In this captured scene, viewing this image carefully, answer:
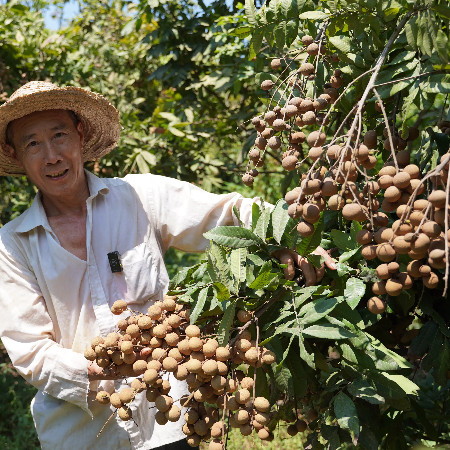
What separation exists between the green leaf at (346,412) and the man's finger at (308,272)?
249 millimetres

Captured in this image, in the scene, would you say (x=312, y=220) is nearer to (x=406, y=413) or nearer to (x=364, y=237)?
(x=364, y=237)

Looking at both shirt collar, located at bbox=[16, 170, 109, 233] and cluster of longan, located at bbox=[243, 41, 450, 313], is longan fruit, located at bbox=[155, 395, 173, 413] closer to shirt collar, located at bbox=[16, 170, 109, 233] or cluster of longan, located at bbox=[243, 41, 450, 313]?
cluster of longan, located at bbox=[243, 41, 450, 313]

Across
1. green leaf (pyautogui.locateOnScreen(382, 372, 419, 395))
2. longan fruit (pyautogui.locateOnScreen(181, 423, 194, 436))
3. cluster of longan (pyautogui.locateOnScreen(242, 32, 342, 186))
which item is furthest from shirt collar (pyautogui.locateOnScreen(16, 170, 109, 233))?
green leaf (pyautogui.locateOnScreen(382, 372, 419, 395))

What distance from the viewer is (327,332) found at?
1210 mm

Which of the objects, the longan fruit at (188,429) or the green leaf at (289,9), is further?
the green leaf at (289,9)

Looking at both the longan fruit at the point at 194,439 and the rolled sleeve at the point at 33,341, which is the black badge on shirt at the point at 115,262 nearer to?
the rolled sleeve at the point at 33,341

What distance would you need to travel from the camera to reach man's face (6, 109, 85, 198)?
6.45 ft

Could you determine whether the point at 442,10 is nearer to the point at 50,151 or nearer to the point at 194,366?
the point at 194,366

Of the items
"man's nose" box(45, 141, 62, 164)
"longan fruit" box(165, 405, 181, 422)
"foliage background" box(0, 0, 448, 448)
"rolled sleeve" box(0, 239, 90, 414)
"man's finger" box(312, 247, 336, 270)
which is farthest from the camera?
"foliage background" box(0, 0, 448, 448)

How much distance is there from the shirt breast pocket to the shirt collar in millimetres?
243

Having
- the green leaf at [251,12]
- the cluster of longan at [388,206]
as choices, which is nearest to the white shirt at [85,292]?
the green leaf at [251,12]

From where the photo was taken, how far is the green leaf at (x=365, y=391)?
1235 mm

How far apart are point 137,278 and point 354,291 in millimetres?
930

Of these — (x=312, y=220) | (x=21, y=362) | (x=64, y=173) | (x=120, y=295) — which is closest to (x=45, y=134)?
(x=64, y=173)
